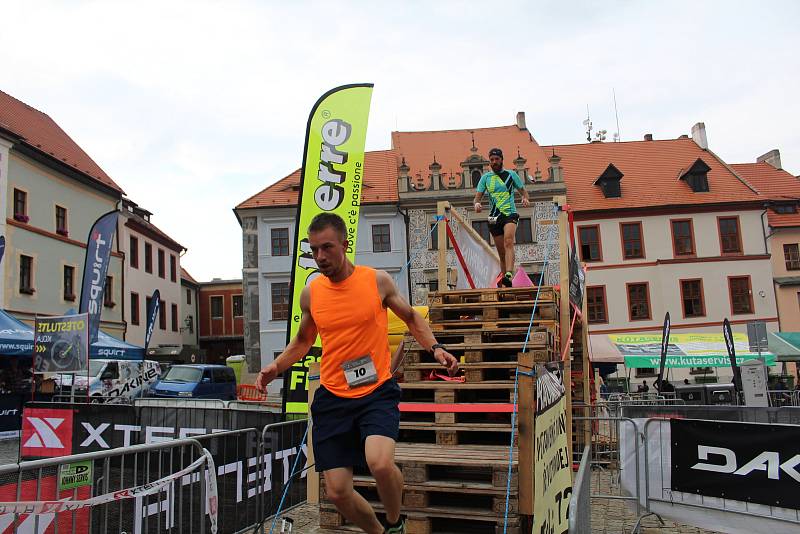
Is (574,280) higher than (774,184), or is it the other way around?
(774,184)

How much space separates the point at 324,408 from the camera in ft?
13.0

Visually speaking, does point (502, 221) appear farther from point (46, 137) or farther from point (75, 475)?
point (46, 137)

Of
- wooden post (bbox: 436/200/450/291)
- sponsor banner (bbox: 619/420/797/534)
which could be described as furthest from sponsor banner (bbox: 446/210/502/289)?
sponsor banner (bbox: 619/420/797/534)

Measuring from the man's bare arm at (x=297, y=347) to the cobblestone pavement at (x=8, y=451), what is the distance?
10.4 metres

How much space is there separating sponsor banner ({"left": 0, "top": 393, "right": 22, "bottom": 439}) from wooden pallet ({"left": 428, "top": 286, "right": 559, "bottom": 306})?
1160 cm

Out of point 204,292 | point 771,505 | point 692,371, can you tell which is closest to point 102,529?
point 771,505

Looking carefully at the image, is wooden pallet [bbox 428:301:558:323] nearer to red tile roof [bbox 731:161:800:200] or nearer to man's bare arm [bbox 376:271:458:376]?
man's bare arm [bbox 376:271:458:376]

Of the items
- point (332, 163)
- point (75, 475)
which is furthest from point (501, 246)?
point (75, 475)

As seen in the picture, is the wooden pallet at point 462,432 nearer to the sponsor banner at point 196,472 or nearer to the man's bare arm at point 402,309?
the sponsor banner at point 196,472

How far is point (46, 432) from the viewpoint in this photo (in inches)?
382

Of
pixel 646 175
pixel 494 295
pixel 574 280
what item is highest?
pixel 646 175

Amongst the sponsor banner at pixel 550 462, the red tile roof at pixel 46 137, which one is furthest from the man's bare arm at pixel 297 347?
the red tile roof at pixel 46 137

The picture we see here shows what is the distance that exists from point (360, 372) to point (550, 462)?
4.47 ft

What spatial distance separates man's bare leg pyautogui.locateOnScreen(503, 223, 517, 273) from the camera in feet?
29.7
